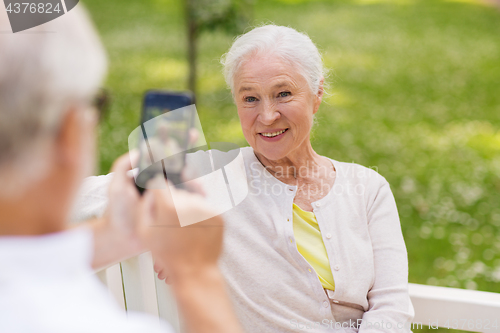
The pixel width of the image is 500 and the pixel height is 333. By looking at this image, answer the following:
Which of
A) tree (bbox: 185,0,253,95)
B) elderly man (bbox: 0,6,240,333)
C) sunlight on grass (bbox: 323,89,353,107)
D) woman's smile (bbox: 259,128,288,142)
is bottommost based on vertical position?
sunlight on grass (bbox: 323,89,353,107)

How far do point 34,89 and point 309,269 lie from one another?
1305mm

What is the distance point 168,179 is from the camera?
0.93 meters

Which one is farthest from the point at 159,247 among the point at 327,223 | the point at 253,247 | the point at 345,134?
the point at 345,134

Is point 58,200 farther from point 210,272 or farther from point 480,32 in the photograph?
point 480,32

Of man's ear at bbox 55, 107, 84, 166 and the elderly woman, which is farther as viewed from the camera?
the elderly woman

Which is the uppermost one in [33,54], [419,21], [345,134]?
[33,54]

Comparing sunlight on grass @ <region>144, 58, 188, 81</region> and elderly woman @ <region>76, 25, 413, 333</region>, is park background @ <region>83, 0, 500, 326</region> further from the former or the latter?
elderly woman @ <region>76, 25, 413, 333</region>

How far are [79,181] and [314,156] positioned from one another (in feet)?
4.73

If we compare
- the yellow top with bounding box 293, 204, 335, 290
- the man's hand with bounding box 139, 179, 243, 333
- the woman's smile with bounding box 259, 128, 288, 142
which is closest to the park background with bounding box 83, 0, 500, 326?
the woman's smile with bounding box 259, 128, 288, 142

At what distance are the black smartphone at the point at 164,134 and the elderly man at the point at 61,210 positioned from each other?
12cm

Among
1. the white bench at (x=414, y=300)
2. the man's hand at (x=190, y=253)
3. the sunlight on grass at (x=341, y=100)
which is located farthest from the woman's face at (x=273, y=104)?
the sunlight on grass at (x=341, y=100)

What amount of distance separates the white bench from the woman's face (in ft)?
2.06

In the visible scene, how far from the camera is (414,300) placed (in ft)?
6.53

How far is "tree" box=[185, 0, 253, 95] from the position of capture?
574 cm
